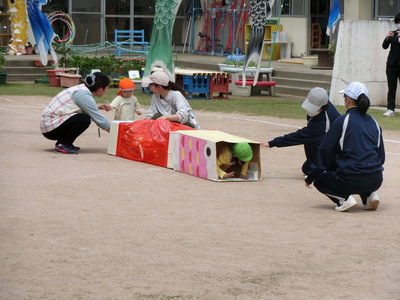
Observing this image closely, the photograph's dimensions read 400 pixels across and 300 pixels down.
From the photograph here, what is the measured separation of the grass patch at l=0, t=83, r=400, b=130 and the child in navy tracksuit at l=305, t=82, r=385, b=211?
6.09 metres

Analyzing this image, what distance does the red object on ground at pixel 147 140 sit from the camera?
32.0ft

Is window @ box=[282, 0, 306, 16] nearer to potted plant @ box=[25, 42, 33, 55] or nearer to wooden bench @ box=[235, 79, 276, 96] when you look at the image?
wooden bench @ box=[235, 79, 276, 96]

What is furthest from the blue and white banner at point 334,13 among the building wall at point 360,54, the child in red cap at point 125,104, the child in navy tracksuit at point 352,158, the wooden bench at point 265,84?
the child in navy tracksuit at point 352,158

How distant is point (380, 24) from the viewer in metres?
16.9

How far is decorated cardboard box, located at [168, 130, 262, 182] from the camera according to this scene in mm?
8836

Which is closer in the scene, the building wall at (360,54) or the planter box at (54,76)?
the building wall at (360,54)

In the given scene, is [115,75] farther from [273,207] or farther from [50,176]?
[273,207]

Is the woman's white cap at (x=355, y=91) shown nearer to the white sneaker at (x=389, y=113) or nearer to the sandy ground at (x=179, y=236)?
the sandy ground at (x=179, y=236)

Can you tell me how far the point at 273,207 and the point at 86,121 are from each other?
3.46 meters

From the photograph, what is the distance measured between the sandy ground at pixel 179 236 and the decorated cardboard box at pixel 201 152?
142 mm

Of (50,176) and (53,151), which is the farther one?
(53,151)

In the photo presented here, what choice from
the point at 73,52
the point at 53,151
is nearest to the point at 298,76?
the point at 73,52

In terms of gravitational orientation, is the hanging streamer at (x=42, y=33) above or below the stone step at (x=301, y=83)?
above

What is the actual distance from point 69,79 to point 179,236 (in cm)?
1397
